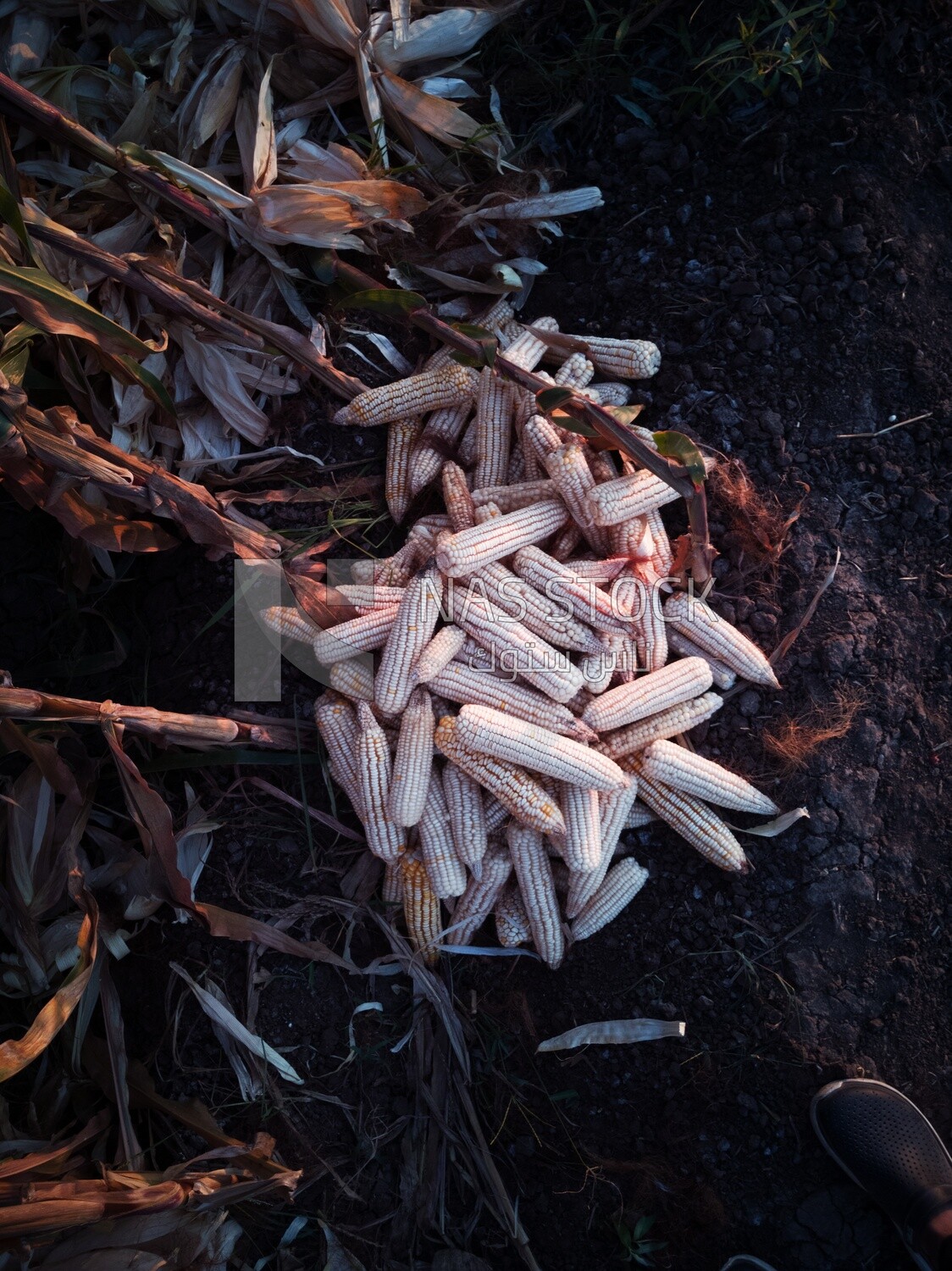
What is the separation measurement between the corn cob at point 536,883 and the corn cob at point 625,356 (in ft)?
6.73

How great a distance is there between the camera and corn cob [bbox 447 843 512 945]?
3402 millimetres

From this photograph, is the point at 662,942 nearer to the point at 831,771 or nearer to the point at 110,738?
the point at 831,771

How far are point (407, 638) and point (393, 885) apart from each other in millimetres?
1099

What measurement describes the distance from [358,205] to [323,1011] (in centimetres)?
347

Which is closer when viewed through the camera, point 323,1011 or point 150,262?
point 150,262

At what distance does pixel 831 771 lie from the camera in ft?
11.3

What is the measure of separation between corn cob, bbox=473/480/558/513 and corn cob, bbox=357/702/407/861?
1012 mm

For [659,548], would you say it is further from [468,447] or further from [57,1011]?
[57,1011]

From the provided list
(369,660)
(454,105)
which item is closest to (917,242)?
(454,105)

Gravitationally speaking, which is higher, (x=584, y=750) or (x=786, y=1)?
(x=786, y=1)

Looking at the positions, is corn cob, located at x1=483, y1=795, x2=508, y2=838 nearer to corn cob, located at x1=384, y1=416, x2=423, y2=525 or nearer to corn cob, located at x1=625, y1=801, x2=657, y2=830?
corn cob, located at x1=625, y1=801, x2=657, y2=830

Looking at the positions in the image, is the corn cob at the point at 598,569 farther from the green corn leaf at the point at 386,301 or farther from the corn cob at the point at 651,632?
the green corn leaf at the point at 386,301

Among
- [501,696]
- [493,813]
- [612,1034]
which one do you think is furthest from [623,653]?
[612,1034]

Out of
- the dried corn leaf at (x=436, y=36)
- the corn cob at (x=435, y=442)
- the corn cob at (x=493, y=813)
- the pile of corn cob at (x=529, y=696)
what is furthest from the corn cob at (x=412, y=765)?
the dried corn leaf at (x=436, y=36)
